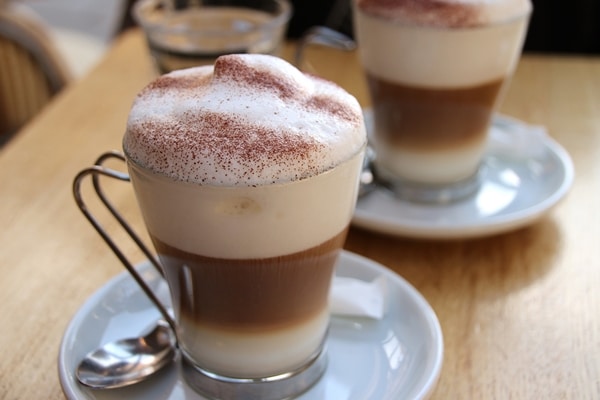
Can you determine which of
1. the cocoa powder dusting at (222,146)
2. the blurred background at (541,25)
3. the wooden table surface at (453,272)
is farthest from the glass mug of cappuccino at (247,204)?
the blurred background at (541,25)

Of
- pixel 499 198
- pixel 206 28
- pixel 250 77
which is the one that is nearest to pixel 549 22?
pixel 206 28

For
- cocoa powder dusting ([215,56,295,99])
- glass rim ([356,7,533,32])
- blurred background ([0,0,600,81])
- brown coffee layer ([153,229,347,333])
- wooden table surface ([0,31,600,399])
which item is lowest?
blurred background ([0,0,600,81])

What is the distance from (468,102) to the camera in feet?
3.49

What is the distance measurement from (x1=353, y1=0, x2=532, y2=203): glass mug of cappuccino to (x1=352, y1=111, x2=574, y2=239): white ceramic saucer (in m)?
0.03

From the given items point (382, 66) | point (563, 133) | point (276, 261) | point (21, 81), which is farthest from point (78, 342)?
point (21, 81)

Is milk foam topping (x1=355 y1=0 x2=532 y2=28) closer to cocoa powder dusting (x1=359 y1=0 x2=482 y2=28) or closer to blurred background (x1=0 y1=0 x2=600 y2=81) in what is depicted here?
cocoa powder dusting (x1=359 y1=0 x2=482 y2=28)

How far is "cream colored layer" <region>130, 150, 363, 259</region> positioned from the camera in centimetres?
61

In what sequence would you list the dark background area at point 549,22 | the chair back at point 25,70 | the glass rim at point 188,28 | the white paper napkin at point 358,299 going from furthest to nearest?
the dark background area at point 549,22 → the chair back at point 25,70 → the glass rim at point 188,28 → the white paper napkin at point 358,299

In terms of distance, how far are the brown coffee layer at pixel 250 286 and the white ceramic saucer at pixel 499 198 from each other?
0.28 meters

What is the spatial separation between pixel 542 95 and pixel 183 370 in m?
1.00

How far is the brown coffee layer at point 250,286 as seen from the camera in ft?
2.17

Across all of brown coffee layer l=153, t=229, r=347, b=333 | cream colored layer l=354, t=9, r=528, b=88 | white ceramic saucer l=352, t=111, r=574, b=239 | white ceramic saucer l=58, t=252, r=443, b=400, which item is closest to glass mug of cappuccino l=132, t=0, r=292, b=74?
white ceramic saucer l=352, t=111, r=574, b=239

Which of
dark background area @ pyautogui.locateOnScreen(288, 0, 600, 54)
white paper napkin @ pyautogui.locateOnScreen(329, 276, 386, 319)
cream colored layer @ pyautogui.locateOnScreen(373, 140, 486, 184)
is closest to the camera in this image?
white paper napkin @ pyautogui.locateOnScreen(329, 276, 386, 319)

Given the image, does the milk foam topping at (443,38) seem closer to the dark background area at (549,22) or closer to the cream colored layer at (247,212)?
the cream colored layer at (247,212)
